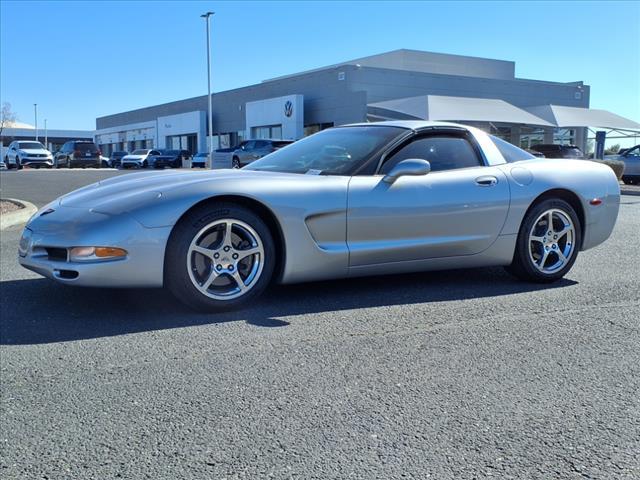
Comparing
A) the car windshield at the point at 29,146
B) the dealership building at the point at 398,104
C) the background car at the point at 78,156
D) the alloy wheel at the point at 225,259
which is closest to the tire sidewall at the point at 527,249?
the alloy wheel at the point at 225,259

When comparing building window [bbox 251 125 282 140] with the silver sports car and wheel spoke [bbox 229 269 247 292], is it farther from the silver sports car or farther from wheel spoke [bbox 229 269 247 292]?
wheel spoke [bbox 229 269 247 292]

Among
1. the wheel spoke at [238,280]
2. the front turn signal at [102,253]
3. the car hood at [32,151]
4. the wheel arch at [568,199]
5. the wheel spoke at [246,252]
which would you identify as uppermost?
the car hood at [32,151]

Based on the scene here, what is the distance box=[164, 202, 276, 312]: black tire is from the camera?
393 centimetres

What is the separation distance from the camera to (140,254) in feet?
12.5

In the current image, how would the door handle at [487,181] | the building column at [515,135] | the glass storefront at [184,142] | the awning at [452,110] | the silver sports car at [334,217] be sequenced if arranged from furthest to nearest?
the glass storefront at [184,142] → the building column at [515,135] → the awning at [452,110] → the door handle at [487,181] → the silver sports car at [334,217]

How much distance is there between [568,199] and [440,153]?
1278mm

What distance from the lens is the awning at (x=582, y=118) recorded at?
4119 cm

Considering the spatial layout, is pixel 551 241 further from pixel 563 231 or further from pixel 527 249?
pixel 527 249

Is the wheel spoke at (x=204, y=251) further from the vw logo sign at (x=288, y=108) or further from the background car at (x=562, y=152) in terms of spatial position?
the vw logo sign at (x=288, y=108)

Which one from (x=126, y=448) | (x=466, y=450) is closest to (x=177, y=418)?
(x=126, y=448)

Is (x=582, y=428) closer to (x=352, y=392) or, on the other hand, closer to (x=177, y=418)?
(x=352, y=392)

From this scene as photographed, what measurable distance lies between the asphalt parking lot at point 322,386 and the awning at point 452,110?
2931 cm

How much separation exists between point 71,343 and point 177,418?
4.08 feet

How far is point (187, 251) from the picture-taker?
3.94m
